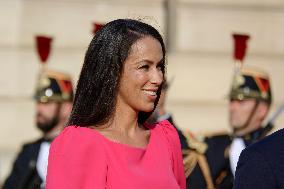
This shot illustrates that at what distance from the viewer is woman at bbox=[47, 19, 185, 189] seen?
12.6ft

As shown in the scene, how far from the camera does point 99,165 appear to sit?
12.7ft

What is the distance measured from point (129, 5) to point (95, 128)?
605cm

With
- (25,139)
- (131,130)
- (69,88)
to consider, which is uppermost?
(131,130)

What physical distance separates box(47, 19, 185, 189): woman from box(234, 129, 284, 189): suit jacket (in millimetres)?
648

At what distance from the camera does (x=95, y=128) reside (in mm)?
3979

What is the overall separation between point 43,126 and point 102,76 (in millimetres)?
4098

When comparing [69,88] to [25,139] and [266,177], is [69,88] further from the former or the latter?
[266,177]

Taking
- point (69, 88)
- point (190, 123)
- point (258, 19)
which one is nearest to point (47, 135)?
point (69, 88)

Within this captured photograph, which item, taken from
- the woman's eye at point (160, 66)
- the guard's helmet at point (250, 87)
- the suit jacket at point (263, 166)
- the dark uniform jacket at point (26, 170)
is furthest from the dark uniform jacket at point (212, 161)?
the suit jacket at point (263, 166)

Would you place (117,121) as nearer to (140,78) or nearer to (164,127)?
(140,78)

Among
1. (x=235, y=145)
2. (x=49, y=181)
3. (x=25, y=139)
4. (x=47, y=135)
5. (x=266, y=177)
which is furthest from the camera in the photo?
(x=25, y=139)

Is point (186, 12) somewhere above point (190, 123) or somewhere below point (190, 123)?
above

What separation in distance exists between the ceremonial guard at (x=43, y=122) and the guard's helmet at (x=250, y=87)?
1.24 meters

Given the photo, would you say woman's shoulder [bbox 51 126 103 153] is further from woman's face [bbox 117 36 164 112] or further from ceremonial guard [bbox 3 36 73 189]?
ceremonial guard [bbox 3 36 73 189]
